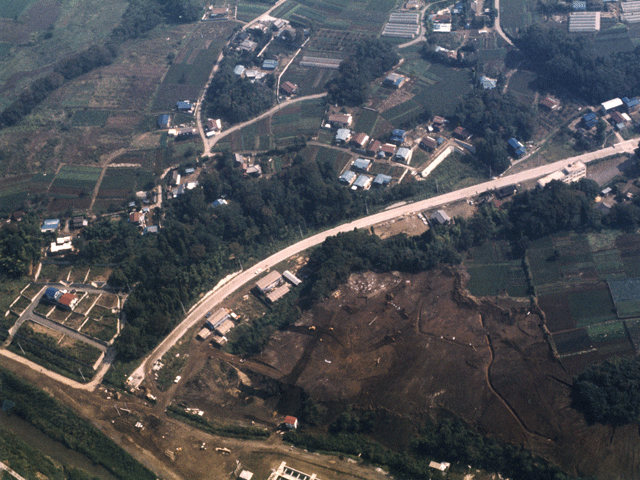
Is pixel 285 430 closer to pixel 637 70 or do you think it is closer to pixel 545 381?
pixel 545 381

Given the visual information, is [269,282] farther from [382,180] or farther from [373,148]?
[373,148]

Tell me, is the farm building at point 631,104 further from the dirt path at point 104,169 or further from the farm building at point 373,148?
the dirt path at point 104,169

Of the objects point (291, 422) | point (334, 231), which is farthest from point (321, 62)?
point (291, 422)

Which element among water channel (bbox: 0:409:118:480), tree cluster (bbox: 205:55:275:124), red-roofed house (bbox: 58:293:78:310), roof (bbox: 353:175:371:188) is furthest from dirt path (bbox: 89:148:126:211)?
roof (bbox: 353:175:371:188)

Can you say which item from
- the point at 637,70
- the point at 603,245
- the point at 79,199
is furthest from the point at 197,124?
the point at 637,70

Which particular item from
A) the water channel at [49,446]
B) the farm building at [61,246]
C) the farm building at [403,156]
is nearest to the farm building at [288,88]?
the farm building at [403,156]

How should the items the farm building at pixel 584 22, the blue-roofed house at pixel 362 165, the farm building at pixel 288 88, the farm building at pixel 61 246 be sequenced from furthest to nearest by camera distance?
the farm building at pixel 584 22 < the farm building at pixel 288 88 < the blue-roofed house at pixel 362 165 < the farm building at pixel 61 246
